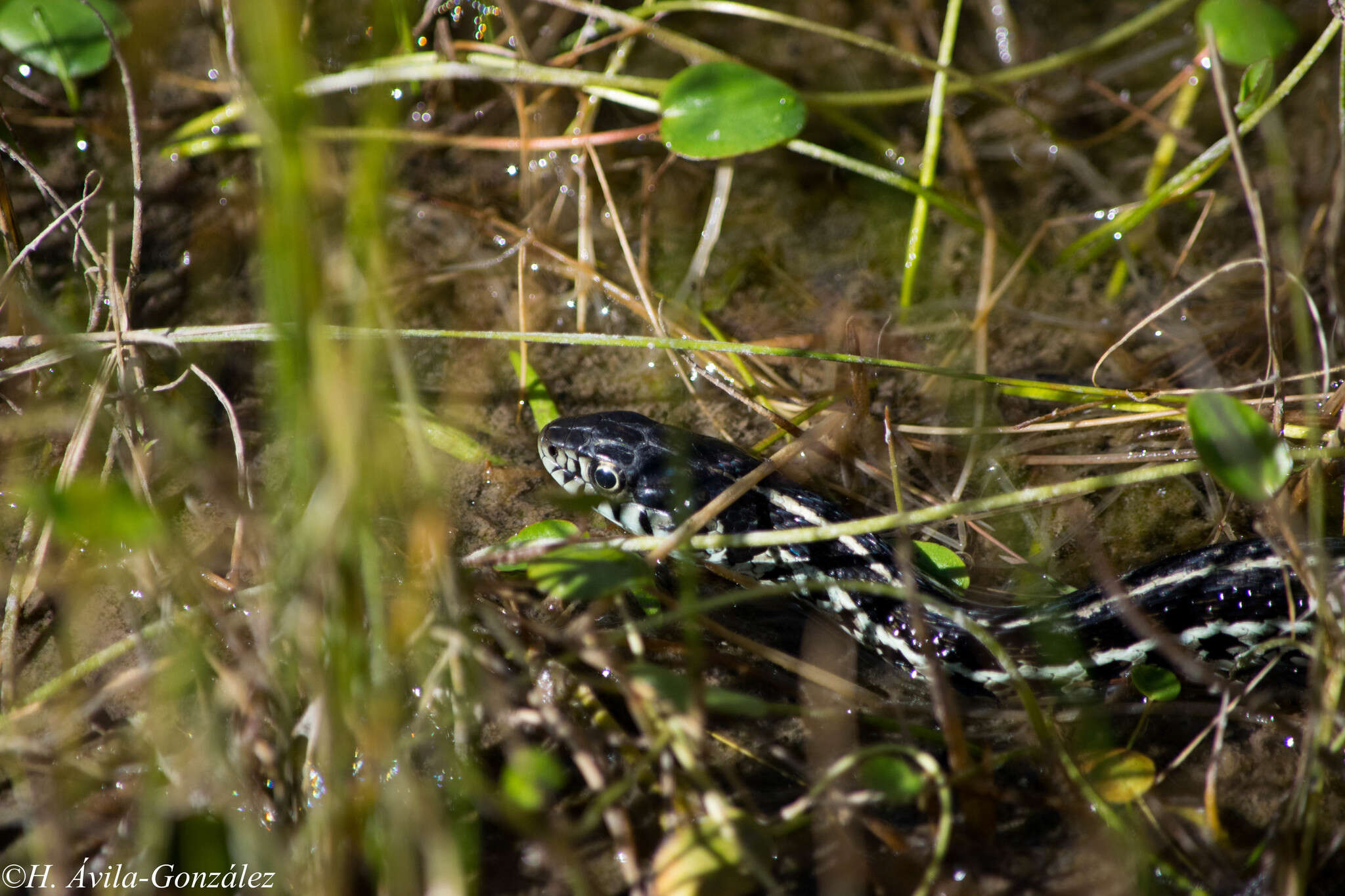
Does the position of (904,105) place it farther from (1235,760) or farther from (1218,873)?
(1218,873)

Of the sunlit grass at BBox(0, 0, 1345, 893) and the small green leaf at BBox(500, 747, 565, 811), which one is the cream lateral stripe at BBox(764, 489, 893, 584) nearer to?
the sunlit grass at BBox(0, 0, 1345, 893)

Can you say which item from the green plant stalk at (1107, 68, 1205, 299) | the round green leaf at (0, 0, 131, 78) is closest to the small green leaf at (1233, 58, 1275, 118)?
the green plant stalk at (1107, 68, 1205, 299)

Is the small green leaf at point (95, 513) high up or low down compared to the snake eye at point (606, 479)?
up

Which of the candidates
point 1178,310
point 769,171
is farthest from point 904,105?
point 1178,310

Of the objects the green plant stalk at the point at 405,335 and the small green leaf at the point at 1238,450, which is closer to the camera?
the small green leaf at the point at 1238,450

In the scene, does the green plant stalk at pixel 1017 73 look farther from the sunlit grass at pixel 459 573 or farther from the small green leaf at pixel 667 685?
the small green leaf at pixel 667 685

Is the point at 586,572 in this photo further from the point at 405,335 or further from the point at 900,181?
the point at 900,181

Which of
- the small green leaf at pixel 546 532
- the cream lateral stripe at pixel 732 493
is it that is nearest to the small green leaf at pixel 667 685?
the cream lateral stripe at pixel 732 493
